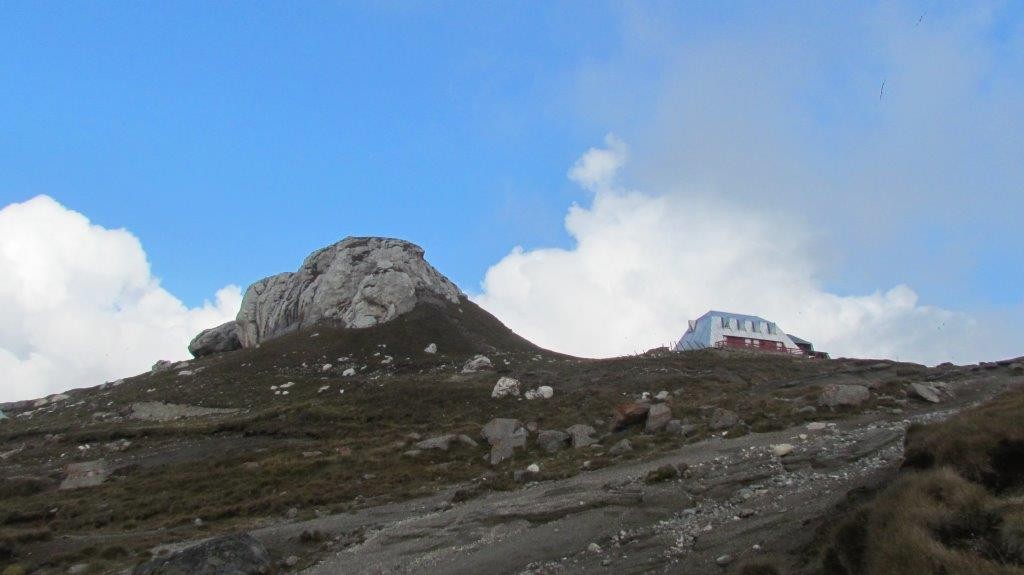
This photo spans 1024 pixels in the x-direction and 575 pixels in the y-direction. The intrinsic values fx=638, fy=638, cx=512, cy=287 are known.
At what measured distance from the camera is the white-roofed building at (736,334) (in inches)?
2923

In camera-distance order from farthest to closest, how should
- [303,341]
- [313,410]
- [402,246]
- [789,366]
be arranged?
[402,246] < [303,341] < [789,366] < [313,410]

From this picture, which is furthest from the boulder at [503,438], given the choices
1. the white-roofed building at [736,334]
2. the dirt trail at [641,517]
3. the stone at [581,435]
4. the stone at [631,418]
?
the white-roofed building at [736,334]

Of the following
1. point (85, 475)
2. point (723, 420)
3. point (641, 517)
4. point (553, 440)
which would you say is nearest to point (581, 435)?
point (553, 440)

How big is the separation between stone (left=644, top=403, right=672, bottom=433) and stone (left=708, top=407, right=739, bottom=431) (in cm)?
205

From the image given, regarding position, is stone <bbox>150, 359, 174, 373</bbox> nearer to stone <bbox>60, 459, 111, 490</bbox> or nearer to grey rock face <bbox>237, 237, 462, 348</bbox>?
grey rock face <bbox>237, 237, 462, 348</bbox>

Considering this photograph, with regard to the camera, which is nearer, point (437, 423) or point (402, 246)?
point (437, 423)

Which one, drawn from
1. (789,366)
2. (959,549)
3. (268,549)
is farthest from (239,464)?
(789,366)

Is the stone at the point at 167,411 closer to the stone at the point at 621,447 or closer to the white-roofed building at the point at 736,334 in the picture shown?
the stone at the point at 621,447

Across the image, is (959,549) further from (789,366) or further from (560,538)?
(789,366)

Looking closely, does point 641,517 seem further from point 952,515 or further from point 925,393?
point 925,393

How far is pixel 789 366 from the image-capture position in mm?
50969

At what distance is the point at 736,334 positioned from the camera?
7550 cm

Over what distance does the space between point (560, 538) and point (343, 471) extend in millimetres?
18053

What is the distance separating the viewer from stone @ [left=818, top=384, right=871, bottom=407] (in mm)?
28234
